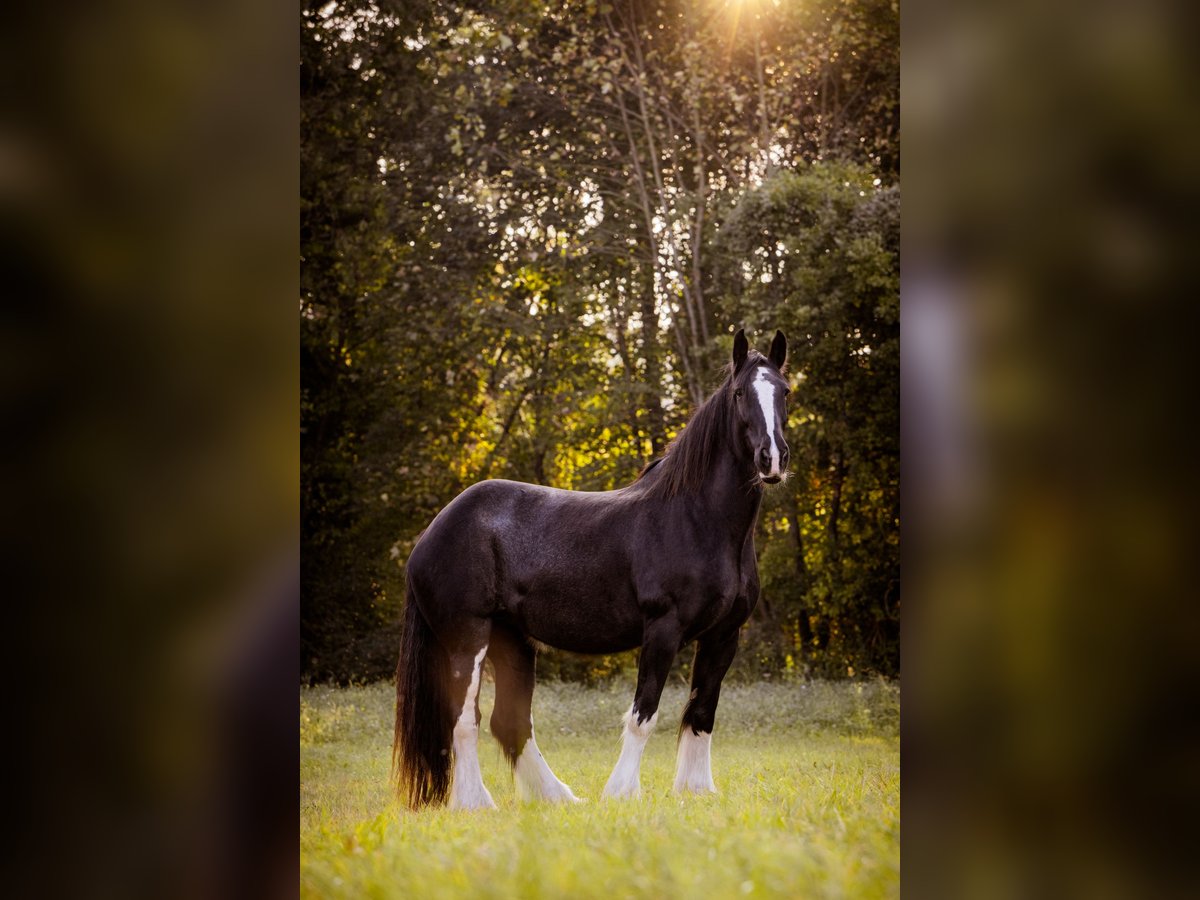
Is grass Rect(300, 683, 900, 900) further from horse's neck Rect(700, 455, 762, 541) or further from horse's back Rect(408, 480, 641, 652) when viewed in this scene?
horse's neck Rect(700, 455, 762, 541)

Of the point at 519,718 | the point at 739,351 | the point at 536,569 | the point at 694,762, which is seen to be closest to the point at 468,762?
the point at 519,718

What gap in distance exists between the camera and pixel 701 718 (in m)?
5.54

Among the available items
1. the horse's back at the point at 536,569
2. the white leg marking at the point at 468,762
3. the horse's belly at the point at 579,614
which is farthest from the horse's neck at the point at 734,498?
the white leg marking at the point at 468,762

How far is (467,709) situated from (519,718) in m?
0.33

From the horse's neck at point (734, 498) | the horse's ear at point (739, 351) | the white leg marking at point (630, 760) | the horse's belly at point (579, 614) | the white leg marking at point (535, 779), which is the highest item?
the horse's ear at point (739, 351)

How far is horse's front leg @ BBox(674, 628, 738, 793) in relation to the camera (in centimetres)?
550

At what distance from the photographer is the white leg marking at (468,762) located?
5.43 meters

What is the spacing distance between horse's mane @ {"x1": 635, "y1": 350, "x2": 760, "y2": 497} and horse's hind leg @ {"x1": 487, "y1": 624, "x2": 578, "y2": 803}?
1.21 meters

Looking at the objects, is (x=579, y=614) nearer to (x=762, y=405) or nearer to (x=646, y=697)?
(x=646, y=697)

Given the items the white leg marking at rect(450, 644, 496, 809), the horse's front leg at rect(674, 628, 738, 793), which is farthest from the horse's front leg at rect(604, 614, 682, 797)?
the white leg marking at rect(450, 644, 496, 809)

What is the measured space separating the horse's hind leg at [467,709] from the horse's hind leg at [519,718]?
20 cm
